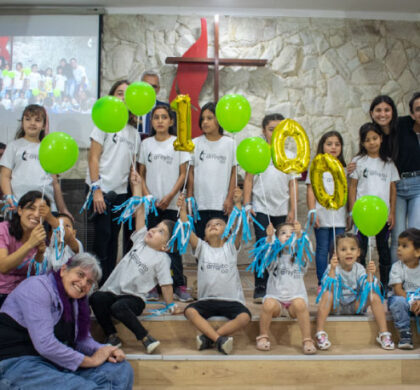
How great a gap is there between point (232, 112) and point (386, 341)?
55.6 inches

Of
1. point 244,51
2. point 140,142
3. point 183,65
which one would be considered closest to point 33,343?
point 140,142

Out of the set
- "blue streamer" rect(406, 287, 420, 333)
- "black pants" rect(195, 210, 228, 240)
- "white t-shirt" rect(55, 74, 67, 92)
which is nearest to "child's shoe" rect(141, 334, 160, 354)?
"black pants" rect(195, 210, 228, 240)

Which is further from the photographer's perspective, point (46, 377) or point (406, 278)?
point (406, 278)

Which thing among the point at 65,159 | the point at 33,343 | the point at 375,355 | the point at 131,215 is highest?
the point at 65,159

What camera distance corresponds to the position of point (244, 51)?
4945 millimetres

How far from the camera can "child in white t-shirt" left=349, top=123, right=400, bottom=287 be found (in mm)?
3182

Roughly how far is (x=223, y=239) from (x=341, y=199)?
2.20 ft

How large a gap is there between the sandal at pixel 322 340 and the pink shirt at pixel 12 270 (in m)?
1.47

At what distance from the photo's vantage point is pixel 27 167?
117 inches

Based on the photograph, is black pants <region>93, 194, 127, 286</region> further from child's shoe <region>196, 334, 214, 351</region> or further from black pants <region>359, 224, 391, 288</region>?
black pants <region>359, 224, 391, 288</region>

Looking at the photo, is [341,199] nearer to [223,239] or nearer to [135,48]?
[223,239]

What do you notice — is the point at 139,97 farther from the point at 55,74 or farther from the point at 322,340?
the point at 55,74

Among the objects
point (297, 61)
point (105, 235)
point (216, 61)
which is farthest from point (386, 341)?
point (297, 61)

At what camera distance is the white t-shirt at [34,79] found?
4.84m
